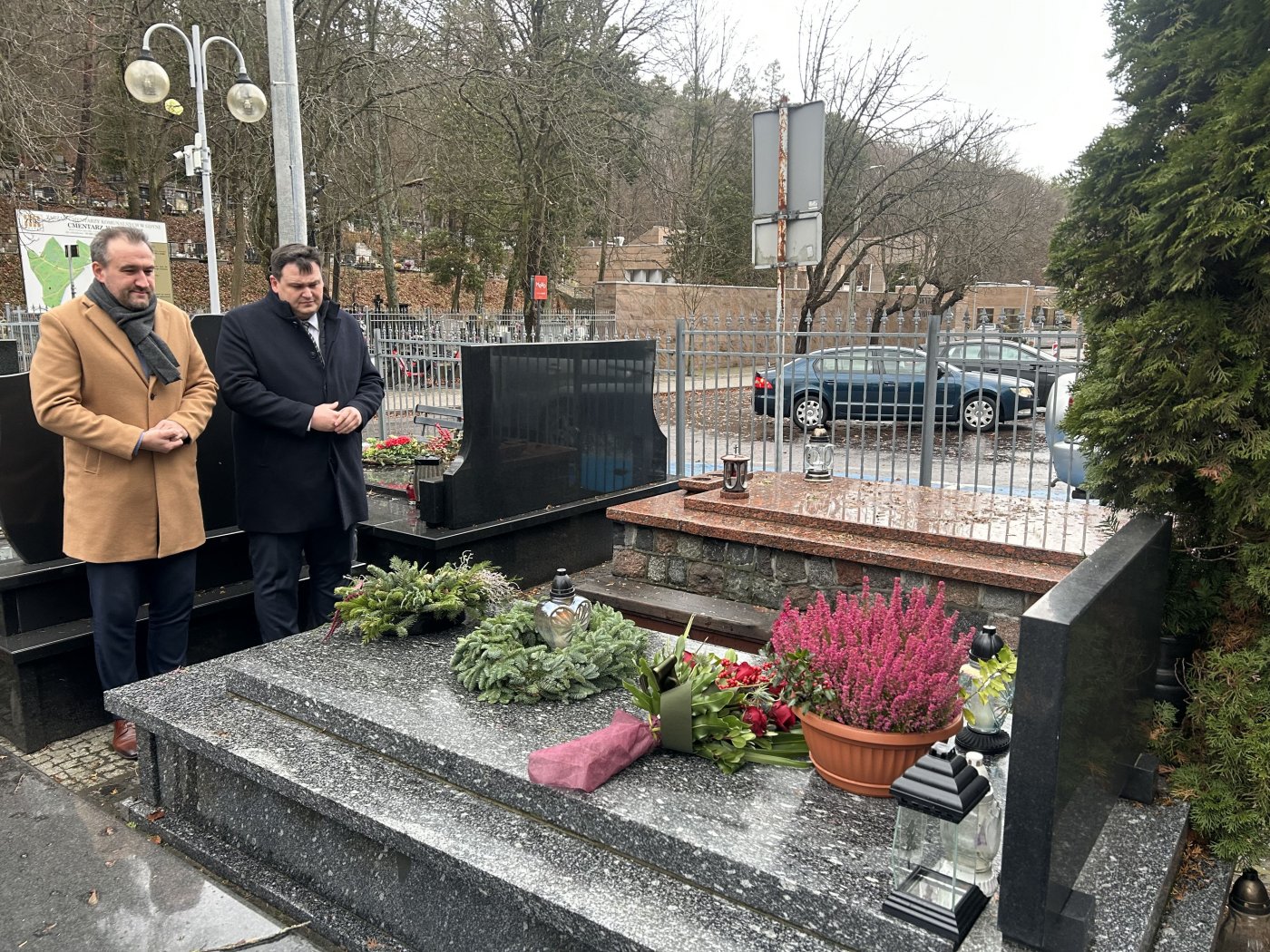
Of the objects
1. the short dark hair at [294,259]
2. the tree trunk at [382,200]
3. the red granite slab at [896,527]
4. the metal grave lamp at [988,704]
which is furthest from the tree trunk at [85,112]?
the metal grave lamp at [988,704]

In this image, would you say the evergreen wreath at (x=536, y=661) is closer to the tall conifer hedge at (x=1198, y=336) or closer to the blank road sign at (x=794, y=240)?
the tall conifer hedge at (x=1198, y=336)

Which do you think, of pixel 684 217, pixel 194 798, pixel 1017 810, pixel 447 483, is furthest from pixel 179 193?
pixel 1017 810

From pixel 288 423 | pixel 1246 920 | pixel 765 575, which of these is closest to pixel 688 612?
pixel 765 575

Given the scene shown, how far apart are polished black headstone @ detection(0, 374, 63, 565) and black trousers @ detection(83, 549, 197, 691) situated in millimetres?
279

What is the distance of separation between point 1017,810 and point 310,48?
55.6ft

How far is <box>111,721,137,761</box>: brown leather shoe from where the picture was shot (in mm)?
3943

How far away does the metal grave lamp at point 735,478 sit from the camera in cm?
554

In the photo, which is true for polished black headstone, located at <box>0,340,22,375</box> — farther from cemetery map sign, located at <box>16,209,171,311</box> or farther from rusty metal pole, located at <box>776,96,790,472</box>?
cemetery map sign, located at <box>16,209,171,311</box>

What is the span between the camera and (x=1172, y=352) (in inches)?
107

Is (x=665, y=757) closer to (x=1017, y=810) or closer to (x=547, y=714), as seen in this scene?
(x=547, y=714)

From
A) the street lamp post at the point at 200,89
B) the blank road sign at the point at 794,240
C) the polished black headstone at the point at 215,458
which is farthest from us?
the street lamp post at the point at 200,89

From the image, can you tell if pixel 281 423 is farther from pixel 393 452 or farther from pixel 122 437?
pixel 393 452

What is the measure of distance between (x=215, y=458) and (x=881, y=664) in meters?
3.93

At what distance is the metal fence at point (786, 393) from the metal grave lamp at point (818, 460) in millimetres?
259
